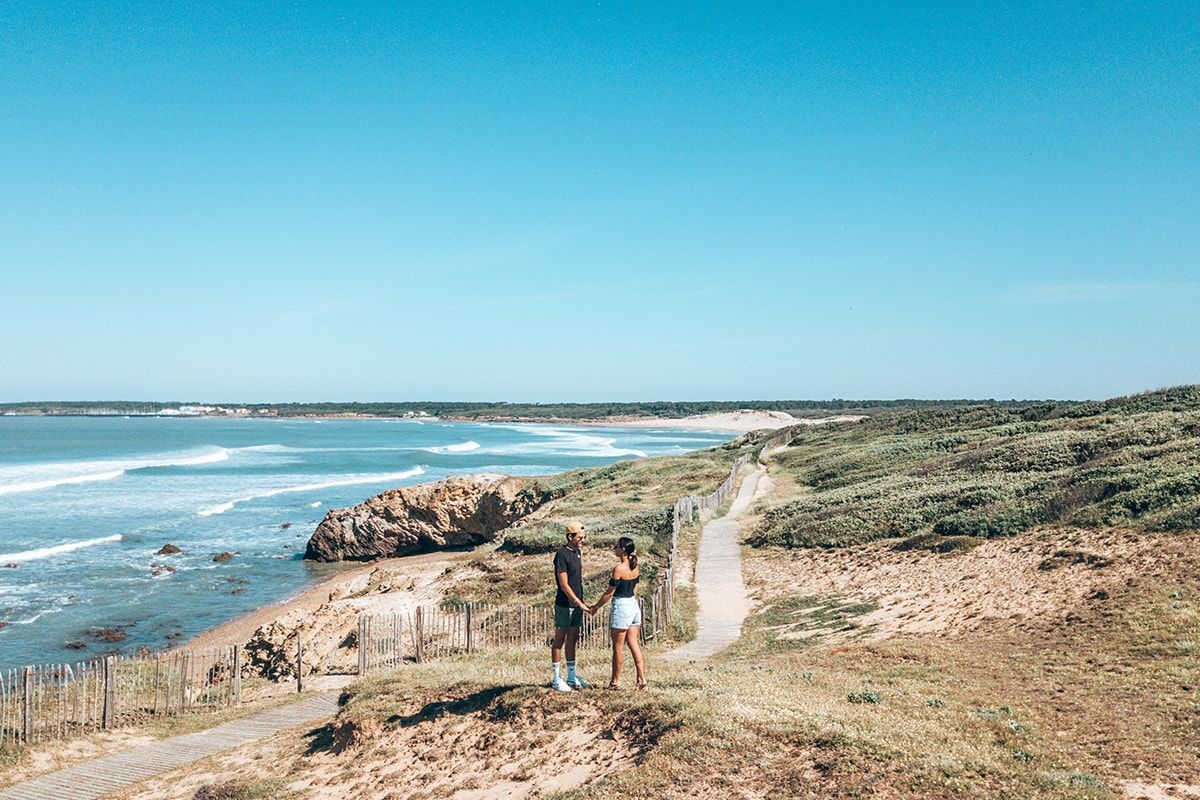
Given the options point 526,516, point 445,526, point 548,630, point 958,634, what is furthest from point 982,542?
point 445,526

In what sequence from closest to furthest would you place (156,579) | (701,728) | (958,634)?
(701,728) < (958,634) < (156,579)

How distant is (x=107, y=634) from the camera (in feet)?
81.2

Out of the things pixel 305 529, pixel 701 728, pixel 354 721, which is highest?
pixel 701 728

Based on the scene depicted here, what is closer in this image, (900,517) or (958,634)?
(958,634)

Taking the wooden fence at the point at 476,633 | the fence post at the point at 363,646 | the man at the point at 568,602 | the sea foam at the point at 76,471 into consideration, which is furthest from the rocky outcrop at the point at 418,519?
the sea foam at the point at 76,471

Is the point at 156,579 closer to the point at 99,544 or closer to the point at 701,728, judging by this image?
the point at 99,544

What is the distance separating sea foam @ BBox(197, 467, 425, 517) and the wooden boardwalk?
39.9 m

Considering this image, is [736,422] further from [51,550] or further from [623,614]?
[623,614]

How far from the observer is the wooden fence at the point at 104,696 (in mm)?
12500

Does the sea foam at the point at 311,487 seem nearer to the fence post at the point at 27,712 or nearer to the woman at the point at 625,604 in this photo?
the fence post at the point at 27,712

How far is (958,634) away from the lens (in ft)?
47.5

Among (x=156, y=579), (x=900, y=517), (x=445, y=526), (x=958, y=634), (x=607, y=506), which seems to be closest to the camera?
(x=958, y=634)

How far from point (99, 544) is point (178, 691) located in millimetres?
29843

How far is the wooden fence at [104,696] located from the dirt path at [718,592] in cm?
831
